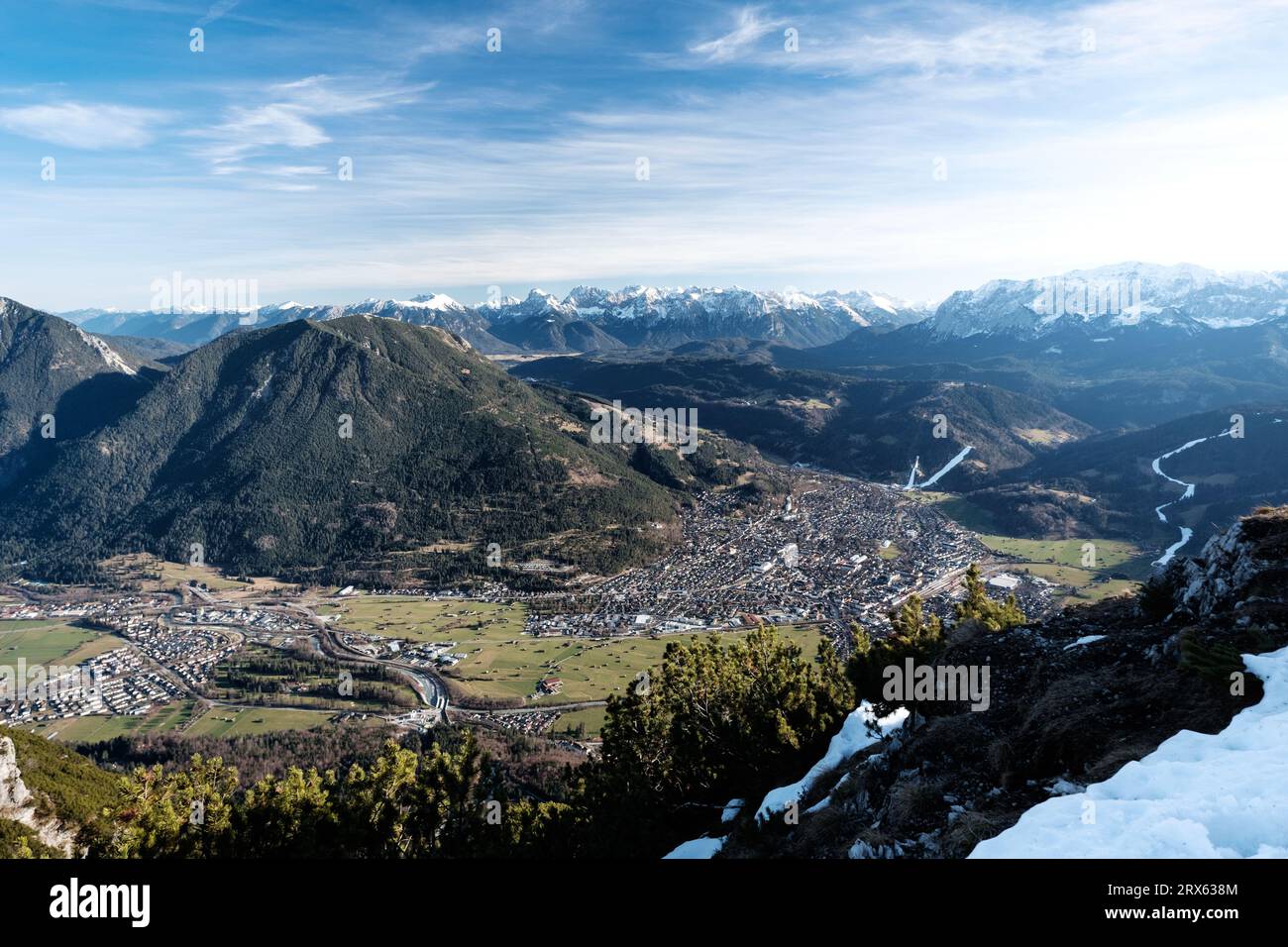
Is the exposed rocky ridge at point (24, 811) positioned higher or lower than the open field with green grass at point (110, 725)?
higher

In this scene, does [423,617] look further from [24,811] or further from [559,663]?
[24,811]

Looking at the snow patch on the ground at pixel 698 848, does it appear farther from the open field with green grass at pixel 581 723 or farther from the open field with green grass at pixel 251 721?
the open field with green grass at pixel 251 721

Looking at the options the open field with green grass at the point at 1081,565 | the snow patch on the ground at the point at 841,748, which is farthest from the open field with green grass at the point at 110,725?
the open field with green grass at the point at 1081,565

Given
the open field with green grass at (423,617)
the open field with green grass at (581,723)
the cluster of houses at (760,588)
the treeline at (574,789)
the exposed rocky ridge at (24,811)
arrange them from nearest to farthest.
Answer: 1. the treeline at (574,789)
2. the exposed rocky ridge at (24,811)
3. the open field with green grass at (581,723)
4. the cluster of houses at (760,588)
5. the open field with green grass at (423,617)

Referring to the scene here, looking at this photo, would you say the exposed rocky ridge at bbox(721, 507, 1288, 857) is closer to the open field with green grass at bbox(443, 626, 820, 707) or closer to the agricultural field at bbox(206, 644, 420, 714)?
the open field with green grass at bbox(443, 626, 820, 707)

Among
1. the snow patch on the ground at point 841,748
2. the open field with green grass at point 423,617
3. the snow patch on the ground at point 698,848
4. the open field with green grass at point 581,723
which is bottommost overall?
the open field with green grass at point 581,723

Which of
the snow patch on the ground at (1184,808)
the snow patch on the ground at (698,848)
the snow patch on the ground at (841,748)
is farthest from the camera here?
the snow patch on the ground at (841,748)
